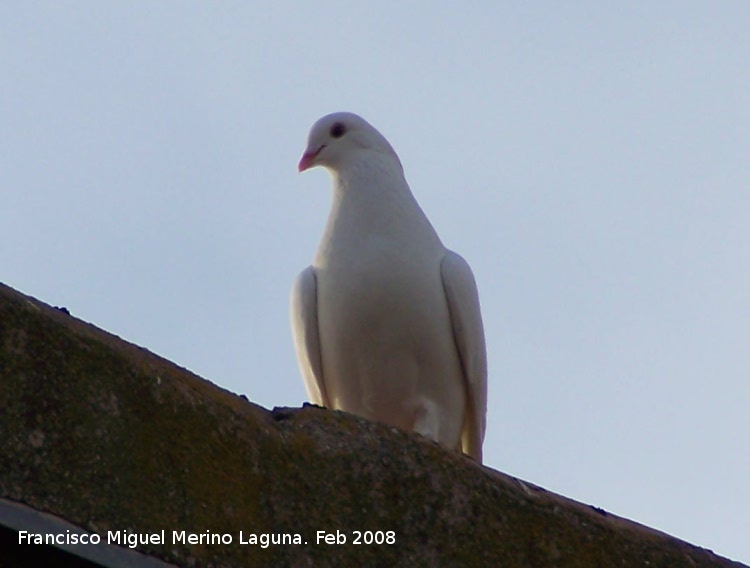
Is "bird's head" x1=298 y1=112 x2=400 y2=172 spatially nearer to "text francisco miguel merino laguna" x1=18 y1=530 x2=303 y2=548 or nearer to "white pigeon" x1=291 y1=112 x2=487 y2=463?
"white pigeon" x1=291 y1=112 x2=487 y2=463

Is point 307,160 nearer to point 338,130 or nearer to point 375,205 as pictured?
point 338,130

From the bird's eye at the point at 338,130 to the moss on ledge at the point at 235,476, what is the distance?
12.2 ft

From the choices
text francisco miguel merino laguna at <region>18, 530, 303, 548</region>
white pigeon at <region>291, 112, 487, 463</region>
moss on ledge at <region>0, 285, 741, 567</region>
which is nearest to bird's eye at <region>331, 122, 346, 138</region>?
white pigeon at <region>291, 112, 487, 463</region>

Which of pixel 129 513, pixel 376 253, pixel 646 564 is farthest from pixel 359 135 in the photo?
pixel 129 513

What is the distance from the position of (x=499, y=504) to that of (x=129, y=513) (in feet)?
3.66

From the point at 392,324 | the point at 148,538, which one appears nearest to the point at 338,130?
the point at 392,324

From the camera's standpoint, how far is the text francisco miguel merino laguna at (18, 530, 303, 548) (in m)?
2.96

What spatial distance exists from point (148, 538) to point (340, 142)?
4.46 meters

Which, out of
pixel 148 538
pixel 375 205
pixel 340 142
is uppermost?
pixel 340 142

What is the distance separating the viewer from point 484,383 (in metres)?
6.62

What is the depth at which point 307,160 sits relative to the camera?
24.7 feet

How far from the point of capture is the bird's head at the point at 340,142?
7.31 m

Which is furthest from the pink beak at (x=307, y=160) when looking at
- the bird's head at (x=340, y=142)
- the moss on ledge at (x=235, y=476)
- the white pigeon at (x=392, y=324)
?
the moss on ledge at (x=235, y=476)

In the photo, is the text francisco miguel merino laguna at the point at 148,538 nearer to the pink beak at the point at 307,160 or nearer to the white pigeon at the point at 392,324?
the white pigeon at the point at 392,324
